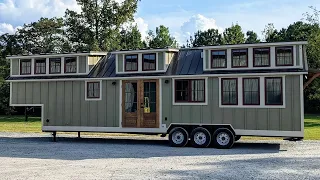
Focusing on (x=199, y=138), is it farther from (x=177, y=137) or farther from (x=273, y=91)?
(x=273, y=91)

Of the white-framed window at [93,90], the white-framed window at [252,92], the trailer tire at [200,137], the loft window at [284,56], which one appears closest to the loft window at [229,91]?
the white-framed window at [252,92]

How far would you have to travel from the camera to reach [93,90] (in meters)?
20.4

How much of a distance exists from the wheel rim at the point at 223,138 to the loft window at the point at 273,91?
2.08m

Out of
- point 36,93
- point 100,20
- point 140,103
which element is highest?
point 100,20

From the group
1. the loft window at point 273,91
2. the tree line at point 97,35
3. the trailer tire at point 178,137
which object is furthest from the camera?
the tree line at point 97,35

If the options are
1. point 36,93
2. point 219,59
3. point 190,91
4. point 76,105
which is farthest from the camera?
point 36,93

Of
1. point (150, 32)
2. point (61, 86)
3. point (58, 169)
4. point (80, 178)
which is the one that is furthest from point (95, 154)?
point (150, 32)

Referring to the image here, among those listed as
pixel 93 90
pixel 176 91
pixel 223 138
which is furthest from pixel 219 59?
pixel 93 90

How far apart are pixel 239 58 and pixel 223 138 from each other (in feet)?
10.9

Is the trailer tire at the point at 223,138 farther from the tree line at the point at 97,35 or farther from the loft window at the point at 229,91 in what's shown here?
the tree line at the point at 97,35

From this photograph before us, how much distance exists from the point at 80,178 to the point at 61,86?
1068 centimetres

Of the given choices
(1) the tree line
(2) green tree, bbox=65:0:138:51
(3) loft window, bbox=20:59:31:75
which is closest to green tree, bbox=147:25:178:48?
(1) the tree line

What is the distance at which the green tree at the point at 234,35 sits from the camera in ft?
179

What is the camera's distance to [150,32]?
65.4 m
